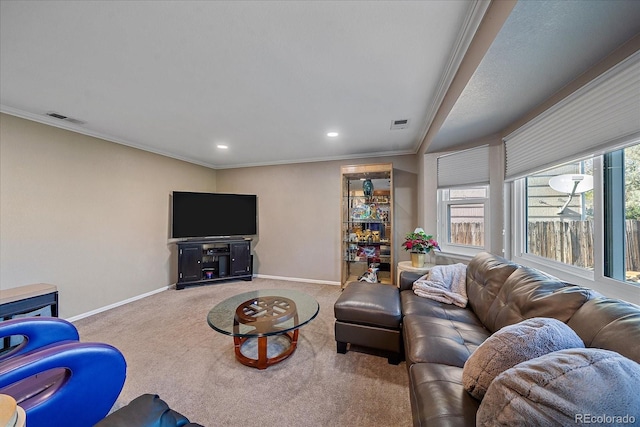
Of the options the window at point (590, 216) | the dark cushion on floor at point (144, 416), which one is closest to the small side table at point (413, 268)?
the window at point (590, 216)

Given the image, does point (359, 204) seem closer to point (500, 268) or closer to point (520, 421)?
point (500, 268)

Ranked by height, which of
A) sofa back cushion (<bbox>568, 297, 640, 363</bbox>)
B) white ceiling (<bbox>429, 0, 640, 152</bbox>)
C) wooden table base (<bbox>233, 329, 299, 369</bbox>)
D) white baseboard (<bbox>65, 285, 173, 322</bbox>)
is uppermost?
white ceiling (<bbox>429, 0, 640, 152</bbox>)

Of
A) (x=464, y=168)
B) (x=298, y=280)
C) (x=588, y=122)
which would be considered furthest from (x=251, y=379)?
(x=464, y=168)

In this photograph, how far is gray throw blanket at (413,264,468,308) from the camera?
210 centimetres

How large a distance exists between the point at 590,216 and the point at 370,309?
1679 mm

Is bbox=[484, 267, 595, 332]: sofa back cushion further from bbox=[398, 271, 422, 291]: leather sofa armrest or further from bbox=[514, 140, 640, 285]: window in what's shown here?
bbox=[398, 271, 422, 291]: leather sofa armrest

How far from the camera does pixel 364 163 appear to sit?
411cm

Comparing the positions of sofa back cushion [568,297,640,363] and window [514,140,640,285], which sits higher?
window [514,140,640,285]

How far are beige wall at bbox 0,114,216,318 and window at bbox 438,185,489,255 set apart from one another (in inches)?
178

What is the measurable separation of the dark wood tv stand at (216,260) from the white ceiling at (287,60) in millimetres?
2176

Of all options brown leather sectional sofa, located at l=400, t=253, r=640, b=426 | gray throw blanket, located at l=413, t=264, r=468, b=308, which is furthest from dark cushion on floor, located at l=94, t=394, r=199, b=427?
gray throw blanket, located at l=413, t=264, r=468, b=308

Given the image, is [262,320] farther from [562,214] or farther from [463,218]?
[463,218]

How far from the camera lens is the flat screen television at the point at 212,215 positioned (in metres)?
4.11

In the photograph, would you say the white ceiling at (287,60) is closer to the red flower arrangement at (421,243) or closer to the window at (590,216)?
the window at (590,216)
